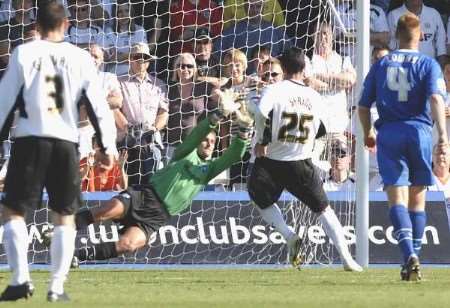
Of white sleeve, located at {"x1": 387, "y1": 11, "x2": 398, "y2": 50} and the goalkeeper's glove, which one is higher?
white sleeve, located at {"x1": 387, "y1": 11, "x2": 398, "y2": 50}

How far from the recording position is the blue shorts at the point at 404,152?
1222 centimetres

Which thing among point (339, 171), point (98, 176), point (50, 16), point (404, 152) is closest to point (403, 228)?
point (404, 152)

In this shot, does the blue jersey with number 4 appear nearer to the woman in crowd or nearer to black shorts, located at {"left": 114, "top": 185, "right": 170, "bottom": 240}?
black shorts, located at {"left": 114, "top": 185, "right": 170, "bottom": 240}

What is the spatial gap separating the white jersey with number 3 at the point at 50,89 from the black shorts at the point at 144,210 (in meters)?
3.94

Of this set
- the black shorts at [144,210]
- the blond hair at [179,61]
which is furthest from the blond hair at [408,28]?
the blond hair at [179,61]

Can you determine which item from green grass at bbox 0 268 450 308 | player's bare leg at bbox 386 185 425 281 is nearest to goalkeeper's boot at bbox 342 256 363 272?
green grass at bbox 0 268 450 308

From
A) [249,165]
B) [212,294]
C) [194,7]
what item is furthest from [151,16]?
[212,294]

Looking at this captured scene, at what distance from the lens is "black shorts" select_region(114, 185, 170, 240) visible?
1371cm

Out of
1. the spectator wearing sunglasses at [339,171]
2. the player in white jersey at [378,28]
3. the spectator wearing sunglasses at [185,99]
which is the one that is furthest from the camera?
the player in white jersey at [378,28]

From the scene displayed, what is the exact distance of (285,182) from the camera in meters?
14.1

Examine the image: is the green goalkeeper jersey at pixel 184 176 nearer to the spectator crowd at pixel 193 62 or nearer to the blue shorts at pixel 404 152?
the blue shorts at pixel 404 152

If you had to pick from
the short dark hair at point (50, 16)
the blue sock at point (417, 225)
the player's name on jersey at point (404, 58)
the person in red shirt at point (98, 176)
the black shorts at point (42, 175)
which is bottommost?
the blue sock at point (417, 225)

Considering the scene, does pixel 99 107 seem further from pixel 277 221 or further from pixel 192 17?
pixel 192 17

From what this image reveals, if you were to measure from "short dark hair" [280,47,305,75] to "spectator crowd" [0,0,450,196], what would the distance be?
235cm
